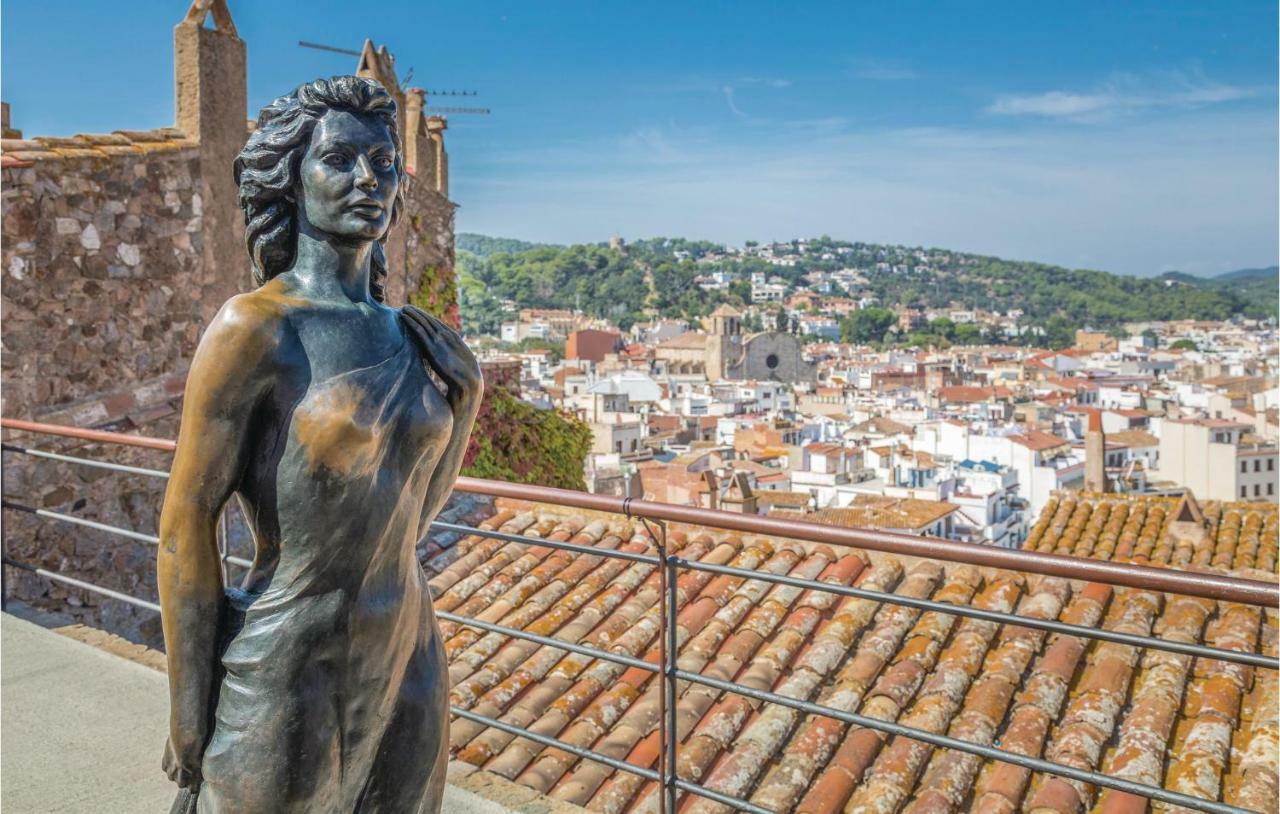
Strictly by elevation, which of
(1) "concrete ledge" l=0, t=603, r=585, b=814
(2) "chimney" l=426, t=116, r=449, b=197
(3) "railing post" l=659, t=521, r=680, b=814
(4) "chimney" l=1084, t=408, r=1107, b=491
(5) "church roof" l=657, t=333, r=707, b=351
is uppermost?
(2) "chimney" l=426, t=116, r=449, b=197

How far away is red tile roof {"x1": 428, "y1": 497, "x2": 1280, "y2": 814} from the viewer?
3602 mm

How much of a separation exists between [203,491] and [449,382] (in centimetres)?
38

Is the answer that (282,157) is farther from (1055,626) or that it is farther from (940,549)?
(1055,626)

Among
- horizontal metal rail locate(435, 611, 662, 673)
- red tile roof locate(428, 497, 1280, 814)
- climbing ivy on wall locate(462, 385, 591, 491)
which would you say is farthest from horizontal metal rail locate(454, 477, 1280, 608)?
climbing ivy on wall locate(462, 385, 591, 491)

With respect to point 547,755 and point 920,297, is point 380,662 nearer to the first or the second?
point 547,755

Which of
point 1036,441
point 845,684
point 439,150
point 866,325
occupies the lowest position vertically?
point 1036,441

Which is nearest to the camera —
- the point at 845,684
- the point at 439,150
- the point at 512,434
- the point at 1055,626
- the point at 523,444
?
the point at 1055,626

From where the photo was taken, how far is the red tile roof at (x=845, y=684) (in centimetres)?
360

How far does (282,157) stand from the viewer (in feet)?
4.91

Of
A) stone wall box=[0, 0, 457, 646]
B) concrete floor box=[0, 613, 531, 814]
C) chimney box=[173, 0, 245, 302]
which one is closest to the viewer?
concrete floor box=[0, 613, 531, 814]

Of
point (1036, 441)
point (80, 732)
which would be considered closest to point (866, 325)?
point (1036, 441)

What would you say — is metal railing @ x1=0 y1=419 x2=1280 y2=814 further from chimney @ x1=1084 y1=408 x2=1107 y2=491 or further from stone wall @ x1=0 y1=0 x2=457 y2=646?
chimney @ x1=1084 y1=408 x2=1107 y2=491

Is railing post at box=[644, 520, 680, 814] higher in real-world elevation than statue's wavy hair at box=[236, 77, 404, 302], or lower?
lower

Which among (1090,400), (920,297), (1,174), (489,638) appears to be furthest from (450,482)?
(920,297)
